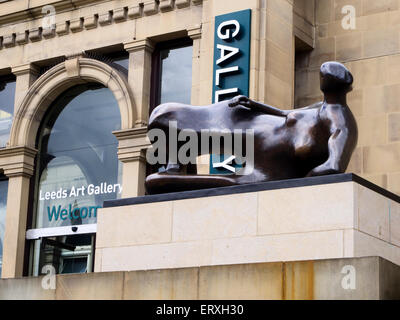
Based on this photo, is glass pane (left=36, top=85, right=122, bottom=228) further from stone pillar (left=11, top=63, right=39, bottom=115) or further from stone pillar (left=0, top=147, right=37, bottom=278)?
stone pillar (left=11, top=63, right=39, bottom=115)

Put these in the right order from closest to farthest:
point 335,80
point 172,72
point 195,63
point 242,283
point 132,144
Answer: point 242,283, point 335,80, point 195,63, point 132,144, point 172,72

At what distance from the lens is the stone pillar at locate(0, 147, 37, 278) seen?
2341cm

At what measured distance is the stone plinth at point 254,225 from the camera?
11.0 meters

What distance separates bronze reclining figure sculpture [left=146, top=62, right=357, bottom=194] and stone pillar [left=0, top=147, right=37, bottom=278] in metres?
11.5

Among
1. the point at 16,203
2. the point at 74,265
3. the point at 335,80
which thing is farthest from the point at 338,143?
the point at 16,203

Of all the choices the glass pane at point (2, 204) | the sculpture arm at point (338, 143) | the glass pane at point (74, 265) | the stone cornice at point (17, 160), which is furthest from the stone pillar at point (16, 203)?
the sculpture arm at point (338, 143)

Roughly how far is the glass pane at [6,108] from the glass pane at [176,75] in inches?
190

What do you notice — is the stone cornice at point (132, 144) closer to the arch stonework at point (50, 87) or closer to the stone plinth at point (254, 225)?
the arch stonework at point (50, 87)

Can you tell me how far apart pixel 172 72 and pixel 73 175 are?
362 centimetres

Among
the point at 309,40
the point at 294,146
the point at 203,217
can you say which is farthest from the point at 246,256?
the point at 309,40

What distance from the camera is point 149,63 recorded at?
2292cm

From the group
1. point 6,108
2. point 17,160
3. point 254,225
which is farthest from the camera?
point 6,108

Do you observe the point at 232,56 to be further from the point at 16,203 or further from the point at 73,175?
the point at 16,203

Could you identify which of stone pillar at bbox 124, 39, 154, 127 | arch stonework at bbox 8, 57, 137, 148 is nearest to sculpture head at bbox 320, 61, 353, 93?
stone pillar at bbox 124, 39, 154, 127
